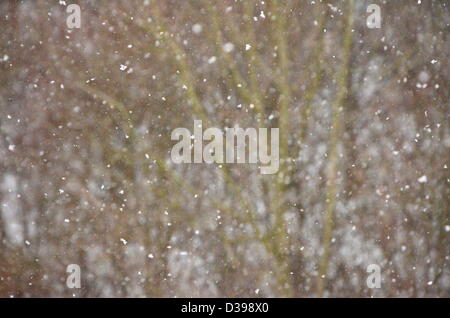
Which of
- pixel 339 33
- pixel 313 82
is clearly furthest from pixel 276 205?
pixel 339 33

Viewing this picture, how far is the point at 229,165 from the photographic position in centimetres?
415

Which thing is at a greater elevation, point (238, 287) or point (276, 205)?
point (276, 205)

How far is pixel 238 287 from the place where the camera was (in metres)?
4.13

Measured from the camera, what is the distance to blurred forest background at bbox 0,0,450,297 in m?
4.04

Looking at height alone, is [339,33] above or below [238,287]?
above

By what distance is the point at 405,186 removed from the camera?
4160 millimetres

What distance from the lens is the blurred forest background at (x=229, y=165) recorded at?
13.3 feet
